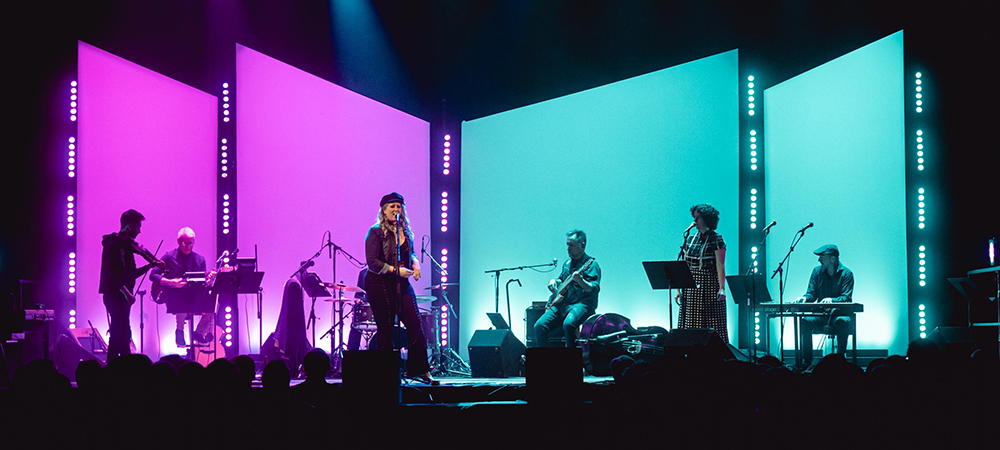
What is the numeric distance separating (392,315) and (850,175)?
5264 millimetres

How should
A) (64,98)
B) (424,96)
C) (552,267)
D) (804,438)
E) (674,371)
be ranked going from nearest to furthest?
(804,438)
(674,371)
(64,98)
(552,267)
(424,96)

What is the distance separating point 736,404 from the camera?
353 centimetres

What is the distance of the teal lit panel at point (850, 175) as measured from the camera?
8.06 meters

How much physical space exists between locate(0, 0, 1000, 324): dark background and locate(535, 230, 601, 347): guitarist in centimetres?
232

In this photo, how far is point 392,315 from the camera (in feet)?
20.4

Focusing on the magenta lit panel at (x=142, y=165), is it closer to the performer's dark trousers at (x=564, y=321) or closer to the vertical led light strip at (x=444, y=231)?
the vertical led light strip at (x=444, y=231)

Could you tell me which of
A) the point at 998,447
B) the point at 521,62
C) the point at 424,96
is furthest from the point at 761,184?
the point at 998,447

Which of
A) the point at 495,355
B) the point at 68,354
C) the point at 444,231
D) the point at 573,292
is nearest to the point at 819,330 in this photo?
the point at 573,292

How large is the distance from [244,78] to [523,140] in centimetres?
353

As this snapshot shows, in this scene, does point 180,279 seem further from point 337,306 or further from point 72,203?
point 337,306

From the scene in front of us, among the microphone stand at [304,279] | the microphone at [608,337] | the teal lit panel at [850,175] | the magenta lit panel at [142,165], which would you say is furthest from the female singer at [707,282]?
the magenta lit panel at [142,165]

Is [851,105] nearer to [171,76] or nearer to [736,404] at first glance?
[736,404]

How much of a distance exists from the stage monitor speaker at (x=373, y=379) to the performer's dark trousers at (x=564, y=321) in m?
4.56

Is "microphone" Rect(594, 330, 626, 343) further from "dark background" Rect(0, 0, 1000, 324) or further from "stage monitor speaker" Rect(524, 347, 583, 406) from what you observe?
"stage monitor speaker" Rect(524, 347, 583, 406)
